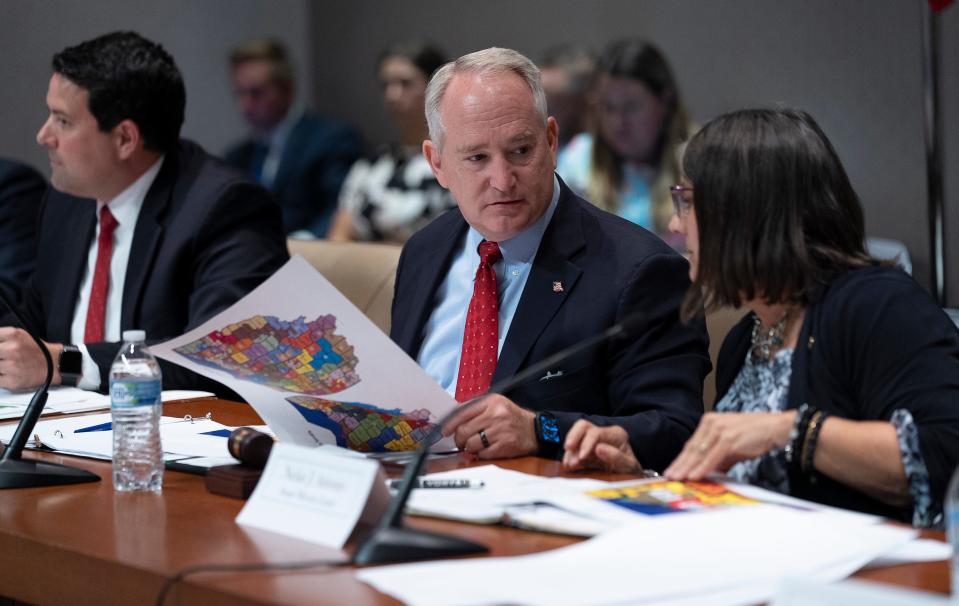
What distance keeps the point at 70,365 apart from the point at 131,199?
62 cm

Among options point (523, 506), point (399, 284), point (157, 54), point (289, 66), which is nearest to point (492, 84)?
point (399, 284)

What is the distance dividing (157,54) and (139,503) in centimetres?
181

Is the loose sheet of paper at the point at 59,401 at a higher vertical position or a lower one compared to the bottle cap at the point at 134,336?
lower

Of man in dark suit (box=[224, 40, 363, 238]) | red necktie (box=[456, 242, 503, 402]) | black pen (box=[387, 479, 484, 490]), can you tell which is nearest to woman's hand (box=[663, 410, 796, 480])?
black pen (box=[387, 479, 484, 490])

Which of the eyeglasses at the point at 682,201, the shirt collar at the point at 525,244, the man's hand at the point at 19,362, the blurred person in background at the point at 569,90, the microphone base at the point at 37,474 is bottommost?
the microphone base at the point at 37,474

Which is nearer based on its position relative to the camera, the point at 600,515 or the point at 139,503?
the point at 600,515

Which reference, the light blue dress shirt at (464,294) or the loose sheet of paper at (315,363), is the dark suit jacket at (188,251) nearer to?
the light blue dress shirt at (464,294)

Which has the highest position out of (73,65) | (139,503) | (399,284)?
(73,65)

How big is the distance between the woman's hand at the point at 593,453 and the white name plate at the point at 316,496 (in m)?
0.35

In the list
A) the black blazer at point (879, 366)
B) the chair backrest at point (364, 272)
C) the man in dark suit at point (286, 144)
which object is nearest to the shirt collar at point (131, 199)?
the chair backrest at point (364, 272)

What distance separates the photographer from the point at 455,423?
1896mm

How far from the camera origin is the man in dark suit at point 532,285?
2148mm

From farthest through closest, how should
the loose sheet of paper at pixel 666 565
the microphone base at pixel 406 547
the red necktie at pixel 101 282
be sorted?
the red necktie at pixel 101 282
the microphone base at pixel 406 547
the loose sheet of paper at pixel 666 565

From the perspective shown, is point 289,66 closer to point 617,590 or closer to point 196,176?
point 196,176
